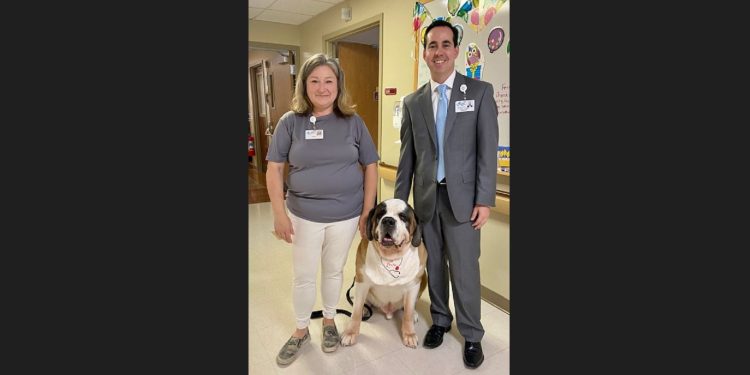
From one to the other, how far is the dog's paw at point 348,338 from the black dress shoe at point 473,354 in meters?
0.60

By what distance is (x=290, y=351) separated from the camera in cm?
212

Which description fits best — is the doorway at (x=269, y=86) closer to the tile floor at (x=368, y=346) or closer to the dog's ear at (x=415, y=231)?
the tile floor at (x=368, y=346)

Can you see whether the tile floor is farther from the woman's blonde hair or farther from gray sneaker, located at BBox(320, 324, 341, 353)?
the woman's blonde hair

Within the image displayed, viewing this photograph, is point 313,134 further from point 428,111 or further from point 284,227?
point 428,111

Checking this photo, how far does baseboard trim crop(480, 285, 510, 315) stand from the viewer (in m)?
2.71

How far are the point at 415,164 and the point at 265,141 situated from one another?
19.6 feet

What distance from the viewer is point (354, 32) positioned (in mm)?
4359

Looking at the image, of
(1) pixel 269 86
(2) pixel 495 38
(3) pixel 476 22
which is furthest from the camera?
(1) pixel 269 86

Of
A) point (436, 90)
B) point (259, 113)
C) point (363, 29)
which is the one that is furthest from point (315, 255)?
point (259, 113)

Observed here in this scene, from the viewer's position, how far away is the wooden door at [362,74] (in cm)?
517

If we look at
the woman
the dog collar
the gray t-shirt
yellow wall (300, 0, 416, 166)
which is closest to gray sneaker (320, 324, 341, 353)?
the woman

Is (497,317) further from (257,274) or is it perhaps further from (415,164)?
(257,274)

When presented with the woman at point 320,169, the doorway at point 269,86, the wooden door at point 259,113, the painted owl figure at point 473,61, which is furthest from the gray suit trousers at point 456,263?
the wooden door at point 259,113

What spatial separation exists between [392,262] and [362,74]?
3.71 meters
